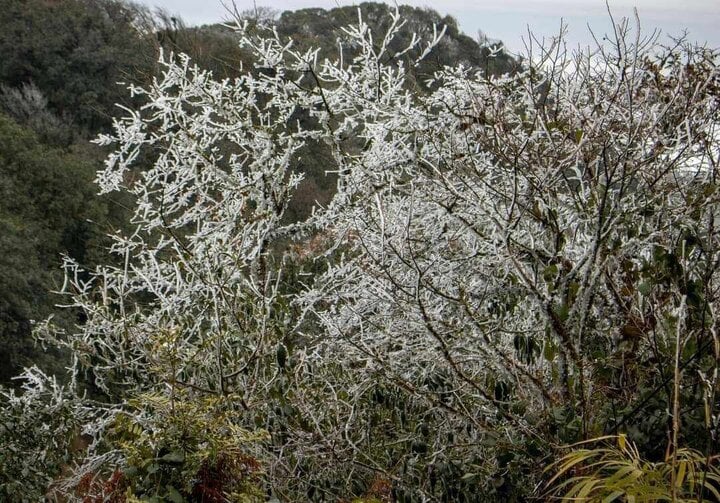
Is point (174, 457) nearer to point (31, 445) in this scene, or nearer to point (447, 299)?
point (447, 299)

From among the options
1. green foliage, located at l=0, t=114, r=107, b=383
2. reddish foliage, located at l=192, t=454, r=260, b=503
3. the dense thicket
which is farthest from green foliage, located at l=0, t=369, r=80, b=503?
green foliage, located at l=0, t=114, r=107, b=383

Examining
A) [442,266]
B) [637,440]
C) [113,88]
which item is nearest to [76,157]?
[113,88]

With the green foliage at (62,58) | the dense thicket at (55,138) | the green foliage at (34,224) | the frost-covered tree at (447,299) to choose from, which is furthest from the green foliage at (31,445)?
the green foliage at (62,58)

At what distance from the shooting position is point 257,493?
2.29 meters

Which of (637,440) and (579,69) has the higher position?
(579,69)

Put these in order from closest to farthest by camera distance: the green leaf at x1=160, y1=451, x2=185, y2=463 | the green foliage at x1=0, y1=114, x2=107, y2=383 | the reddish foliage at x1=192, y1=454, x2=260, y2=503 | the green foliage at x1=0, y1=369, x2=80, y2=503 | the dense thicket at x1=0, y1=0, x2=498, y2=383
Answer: the green leaf at x1=160, y1=451, x2=185, y2=463, the reddish foliage at x1=192, y1=454, x2=260, y2=503, the green foliage at x1=0, y1=369, x2=80, y2=503, the green foliage at x1=0, y1=114, x2=107, y2=383, the dense thicket at x1=0, y1=0, x2=498, y2=383

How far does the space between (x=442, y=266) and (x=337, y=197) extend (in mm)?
903

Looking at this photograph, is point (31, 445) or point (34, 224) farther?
point (34, 224)

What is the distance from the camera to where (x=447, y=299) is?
106 inches

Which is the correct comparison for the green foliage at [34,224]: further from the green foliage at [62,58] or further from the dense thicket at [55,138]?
the green foliage at [62,58]

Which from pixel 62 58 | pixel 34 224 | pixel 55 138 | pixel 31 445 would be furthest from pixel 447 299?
pixel 62 58

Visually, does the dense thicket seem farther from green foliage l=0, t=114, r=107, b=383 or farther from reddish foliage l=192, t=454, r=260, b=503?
reddish foliage l=192, t=454, r=260, b=503

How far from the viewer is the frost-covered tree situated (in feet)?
7.72

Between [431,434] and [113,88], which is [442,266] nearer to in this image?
[431,434]
